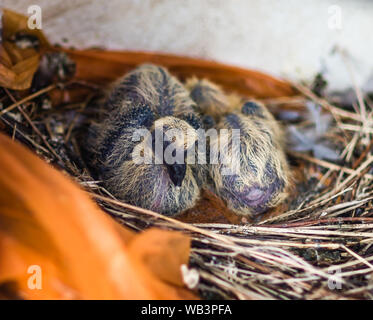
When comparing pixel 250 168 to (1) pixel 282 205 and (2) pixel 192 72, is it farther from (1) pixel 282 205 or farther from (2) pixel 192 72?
(2) pixel 192 72

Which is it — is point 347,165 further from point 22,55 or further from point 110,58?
point 22,55

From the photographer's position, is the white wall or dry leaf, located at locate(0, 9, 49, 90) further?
the white wall

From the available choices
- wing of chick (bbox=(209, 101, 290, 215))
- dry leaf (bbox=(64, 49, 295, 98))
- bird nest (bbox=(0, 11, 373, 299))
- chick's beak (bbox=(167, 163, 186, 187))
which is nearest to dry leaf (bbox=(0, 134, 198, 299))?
bird nest (bbox=(0, 11, 373, 299))

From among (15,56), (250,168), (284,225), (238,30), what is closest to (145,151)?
(250,168)

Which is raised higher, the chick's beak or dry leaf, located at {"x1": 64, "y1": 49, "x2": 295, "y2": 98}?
dry leaf, located at {"x1": 64, "y1": 49, "x2": 295, "y2": 98}

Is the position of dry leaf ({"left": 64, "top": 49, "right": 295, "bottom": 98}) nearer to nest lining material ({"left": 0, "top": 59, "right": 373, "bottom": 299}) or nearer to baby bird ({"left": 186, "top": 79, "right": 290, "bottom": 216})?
nest lining material ({"left": 0, "top": 59, "right": 373, "bottom": 299})

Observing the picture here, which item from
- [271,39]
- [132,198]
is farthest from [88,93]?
[271,39]
